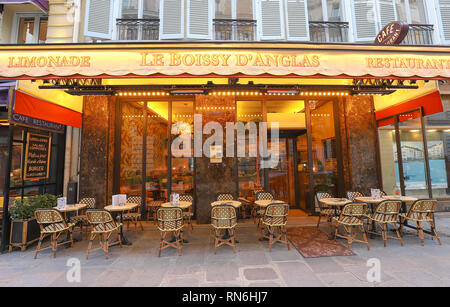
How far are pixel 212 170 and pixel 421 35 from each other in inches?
344

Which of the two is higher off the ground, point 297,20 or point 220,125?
point 297,20

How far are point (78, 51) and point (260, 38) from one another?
5.16 meters

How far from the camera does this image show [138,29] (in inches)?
277

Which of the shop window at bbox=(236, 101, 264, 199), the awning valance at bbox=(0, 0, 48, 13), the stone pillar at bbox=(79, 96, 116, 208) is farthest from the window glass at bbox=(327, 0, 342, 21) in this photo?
the awning valance at bbox=(0, 0, 48, 13)

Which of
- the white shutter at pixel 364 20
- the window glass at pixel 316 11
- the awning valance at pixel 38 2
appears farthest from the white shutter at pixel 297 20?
the awning valance at pixel 38 2

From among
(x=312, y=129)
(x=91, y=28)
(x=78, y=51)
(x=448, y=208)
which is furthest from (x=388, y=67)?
(x=91, y=28)

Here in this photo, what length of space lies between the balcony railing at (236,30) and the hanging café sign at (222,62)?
3.25m

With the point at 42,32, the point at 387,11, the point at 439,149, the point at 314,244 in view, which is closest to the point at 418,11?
the point at 387,11

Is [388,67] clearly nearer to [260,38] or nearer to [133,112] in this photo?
[260,38]

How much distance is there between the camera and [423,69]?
4320 millimetres

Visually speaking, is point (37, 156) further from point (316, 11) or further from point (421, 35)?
point (421, 35)

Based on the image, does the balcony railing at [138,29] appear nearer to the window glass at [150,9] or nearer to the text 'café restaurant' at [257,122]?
the window glass at [150,9]

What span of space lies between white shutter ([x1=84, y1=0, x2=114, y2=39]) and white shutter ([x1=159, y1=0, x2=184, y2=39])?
1681 mm

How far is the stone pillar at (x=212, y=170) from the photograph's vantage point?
6992 millimetres
